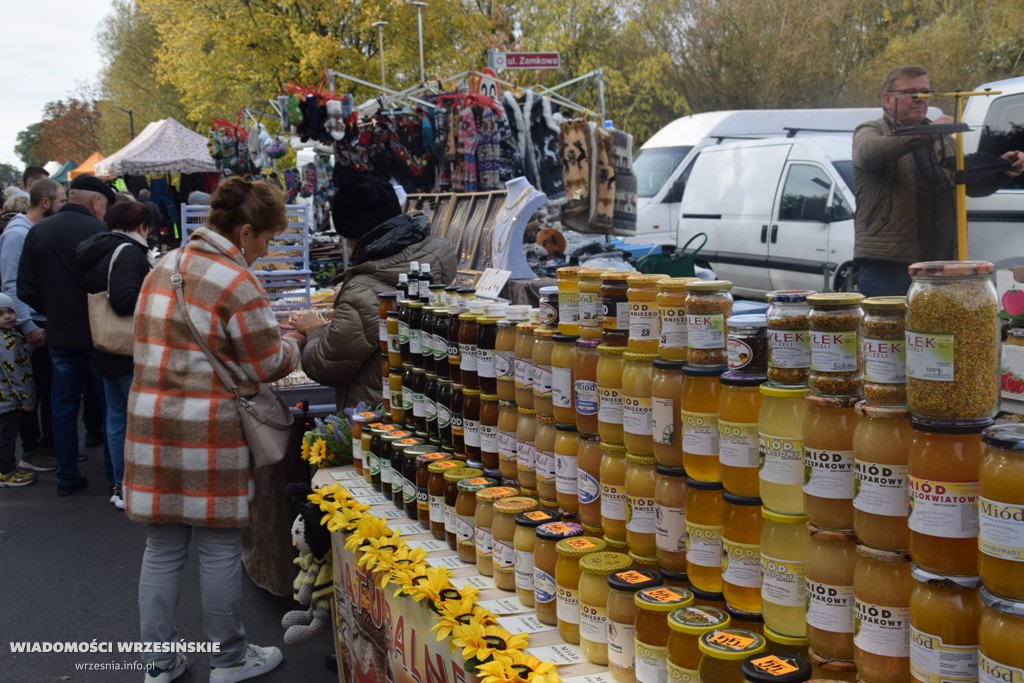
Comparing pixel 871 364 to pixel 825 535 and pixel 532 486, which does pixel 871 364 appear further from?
pixel 532 486

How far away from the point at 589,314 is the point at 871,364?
843mm

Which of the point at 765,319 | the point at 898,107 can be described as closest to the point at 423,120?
the point at 898,107

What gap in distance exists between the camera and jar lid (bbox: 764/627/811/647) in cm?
164

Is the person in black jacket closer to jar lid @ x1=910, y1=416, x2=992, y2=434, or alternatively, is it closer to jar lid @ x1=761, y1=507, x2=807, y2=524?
jar lid @ x1=761, y1=507, x2=807, y2=524

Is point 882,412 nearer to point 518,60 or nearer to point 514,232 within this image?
point 514,232

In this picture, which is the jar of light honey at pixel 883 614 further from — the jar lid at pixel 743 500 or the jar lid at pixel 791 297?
the jar lid at pixel 791 297

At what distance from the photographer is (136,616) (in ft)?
16.1

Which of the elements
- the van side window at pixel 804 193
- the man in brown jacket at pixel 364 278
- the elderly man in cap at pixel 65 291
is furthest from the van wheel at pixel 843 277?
the elderly man in cap at pixel 65 291

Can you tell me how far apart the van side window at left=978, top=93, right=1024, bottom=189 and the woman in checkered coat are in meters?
5.53

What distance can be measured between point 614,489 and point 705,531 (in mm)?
322

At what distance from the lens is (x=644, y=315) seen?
2029mm

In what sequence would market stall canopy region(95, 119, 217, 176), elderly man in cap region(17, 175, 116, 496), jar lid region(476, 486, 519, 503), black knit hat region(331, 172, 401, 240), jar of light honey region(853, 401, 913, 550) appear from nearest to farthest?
jar of light honey region(853, 401, 913, 550), jar lid region(476, 486, 519, 503), black knit hat region(331, 172, 401, 240), elderly man in cap region(17, 175, 116, 496), market stall canopy region(95, 119, 217, 176)

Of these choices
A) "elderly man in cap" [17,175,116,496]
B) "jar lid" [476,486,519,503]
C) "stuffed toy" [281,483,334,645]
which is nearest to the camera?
"jar lid" [476,486,519,503]

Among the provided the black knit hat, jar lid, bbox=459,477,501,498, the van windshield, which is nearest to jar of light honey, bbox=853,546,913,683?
jar lid, bbox=459,477,501,498
